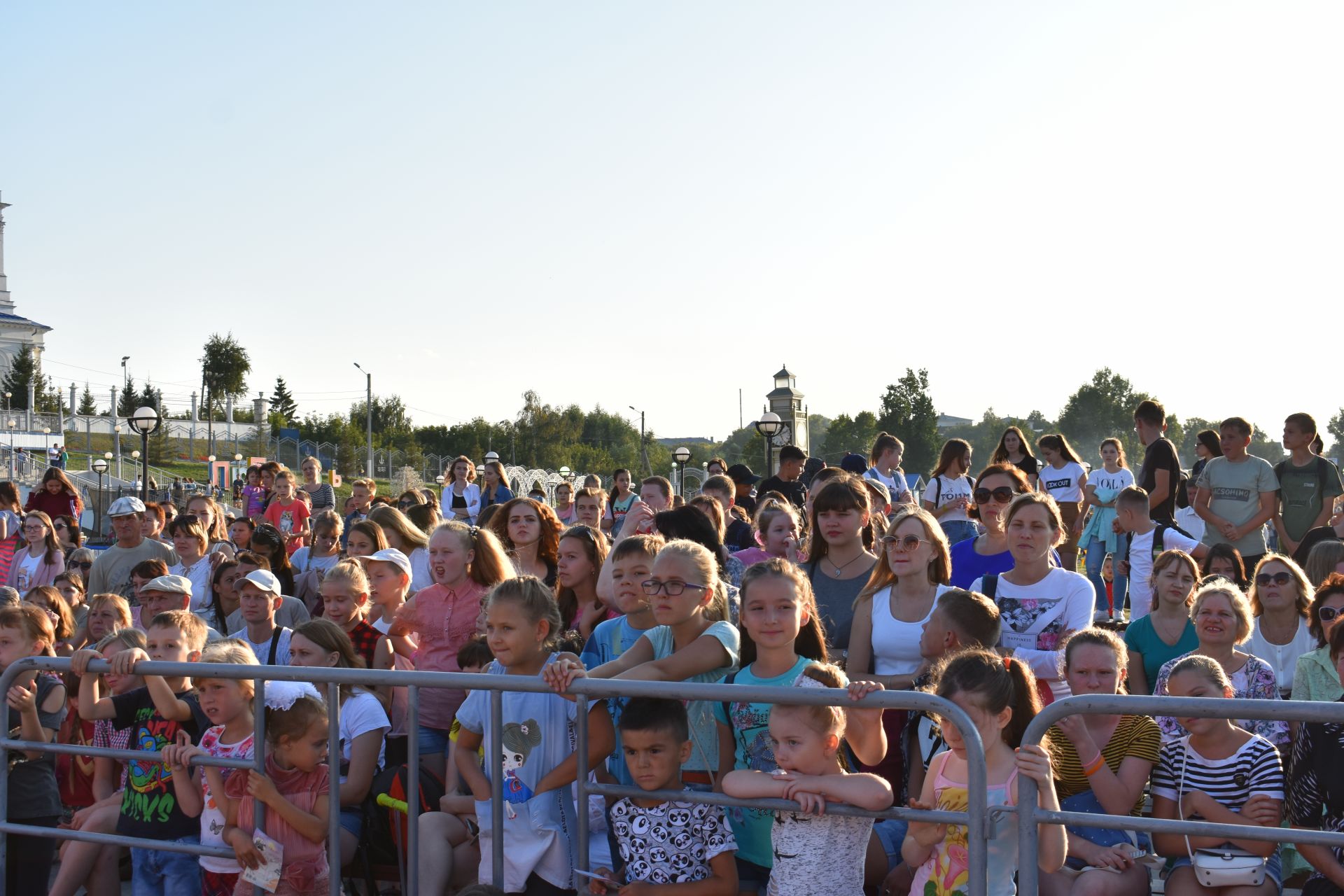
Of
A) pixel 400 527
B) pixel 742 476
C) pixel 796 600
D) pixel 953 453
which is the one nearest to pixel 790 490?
pixel 742 476

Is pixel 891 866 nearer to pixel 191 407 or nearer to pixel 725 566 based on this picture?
pixel 725 566

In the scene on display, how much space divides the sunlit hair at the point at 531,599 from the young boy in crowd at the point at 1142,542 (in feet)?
20.2

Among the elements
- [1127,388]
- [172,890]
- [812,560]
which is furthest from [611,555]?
[1127,388]

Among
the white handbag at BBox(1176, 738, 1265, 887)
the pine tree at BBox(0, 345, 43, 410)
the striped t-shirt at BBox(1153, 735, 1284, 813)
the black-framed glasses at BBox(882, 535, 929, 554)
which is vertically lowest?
the white handbag at BBox(1176, 738, 1265, 887)

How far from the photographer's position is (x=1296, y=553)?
9.77m

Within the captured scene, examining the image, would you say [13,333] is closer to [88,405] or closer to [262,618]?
[88,405]

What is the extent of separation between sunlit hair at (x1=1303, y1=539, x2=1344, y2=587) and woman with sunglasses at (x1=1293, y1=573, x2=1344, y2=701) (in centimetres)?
123

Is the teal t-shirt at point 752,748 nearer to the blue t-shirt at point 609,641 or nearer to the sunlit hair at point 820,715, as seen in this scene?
the sunlit hair at point 820,715

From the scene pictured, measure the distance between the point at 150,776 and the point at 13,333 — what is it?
350 ft

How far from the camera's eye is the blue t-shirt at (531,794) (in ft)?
14.9

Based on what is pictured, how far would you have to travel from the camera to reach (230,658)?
5262mm

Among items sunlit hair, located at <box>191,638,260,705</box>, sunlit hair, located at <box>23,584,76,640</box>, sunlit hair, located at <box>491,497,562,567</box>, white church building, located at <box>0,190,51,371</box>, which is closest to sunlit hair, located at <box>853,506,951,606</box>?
sunlit hair, located at <box>491,497,562,567</box>

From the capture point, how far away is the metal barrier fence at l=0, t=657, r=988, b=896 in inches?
146

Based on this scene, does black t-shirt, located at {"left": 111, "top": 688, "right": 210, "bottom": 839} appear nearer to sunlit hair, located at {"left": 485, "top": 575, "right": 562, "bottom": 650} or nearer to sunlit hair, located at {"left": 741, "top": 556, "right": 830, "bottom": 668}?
sunlit hair, located at {"left": 485, "top": 575, "right": 562, "bottom": 650}
